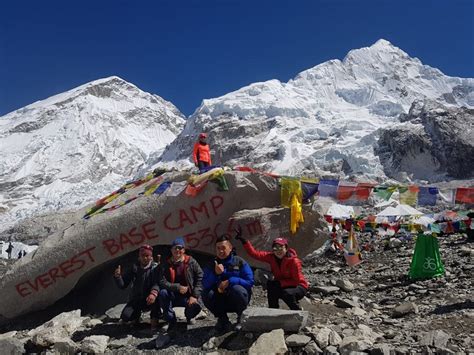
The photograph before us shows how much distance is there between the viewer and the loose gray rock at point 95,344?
642 centimetres

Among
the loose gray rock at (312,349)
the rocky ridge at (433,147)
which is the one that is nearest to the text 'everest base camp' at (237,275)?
the loose gray rock at (312,349)

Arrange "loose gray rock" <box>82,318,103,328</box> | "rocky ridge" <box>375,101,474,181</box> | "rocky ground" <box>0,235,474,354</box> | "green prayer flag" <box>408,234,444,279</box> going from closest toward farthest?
"rocky ground" <box>0,235,474,354</box>, "loose gray rock" <box>82,318,103,328</box>, "green prayer flag" <box>408,234,444,279</box>, "rocky ridge" <box>375,101,474,181</box>

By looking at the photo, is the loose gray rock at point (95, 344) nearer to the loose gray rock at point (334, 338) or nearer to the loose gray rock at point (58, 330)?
the loose gray rock at point (58, 330)

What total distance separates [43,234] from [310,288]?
16.2 metres

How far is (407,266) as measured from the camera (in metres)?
11.7

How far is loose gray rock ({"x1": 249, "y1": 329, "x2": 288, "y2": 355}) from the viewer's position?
5.36 metres

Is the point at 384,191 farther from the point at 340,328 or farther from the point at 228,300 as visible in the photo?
the point at 228,300

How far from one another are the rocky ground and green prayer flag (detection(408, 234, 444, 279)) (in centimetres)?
24

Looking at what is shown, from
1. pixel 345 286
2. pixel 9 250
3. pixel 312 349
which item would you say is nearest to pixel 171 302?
pixel 312 349

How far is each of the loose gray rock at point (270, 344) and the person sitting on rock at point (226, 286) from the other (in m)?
0.59

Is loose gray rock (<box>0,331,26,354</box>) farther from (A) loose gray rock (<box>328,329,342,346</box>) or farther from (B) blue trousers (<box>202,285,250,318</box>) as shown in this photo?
(A) loose gray rock (<box>328,329,342,346</box>)

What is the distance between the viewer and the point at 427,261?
9781 millimetres

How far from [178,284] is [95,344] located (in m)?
1.45

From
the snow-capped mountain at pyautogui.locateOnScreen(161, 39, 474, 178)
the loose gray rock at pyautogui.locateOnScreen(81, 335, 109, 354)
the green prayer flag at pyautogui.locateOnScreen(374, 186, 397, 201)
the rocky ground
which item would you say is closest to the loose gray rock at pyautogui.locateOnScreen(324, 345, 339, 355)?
the rocky ground
